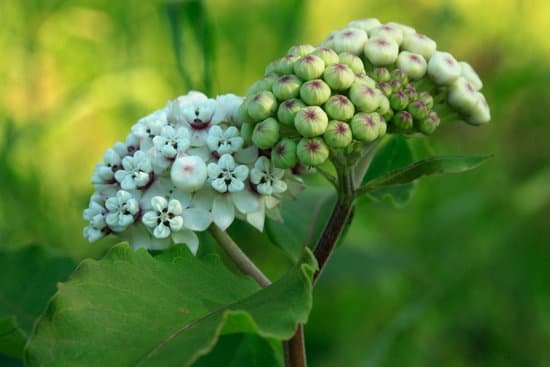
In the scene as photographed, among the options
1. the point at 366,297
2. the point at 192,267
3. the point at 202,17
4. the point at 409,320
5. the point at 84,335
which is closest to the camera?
the point at 84,335

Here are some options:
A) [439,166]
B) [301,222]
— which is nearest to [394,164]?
[301,222]

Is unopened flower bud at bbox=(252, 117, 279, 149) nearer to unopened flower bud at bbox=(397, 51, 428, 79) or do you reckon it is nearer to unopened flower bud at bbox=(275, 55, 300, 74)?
unopened flower bud at bbox=(275, 55, 300, 74)

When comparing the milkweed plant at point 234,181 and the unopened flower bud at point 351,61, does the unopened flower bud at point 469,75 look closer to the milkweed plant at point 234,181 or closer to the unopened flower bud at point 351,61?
the milkweed plant at point 234,181

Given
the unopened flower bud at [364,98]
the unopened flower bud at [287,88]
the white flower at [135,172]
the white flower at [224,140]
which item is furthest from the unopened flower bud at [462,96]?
the white flower at [135,172]

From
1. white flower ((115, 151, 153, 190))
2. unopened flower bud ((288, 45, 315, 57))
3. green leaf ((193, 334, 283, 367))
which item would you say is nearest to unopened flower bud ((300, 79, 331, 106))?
unopened flower bud ((288, 45, 315, 57))

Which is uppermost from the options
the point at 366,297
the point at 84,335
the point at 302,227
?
the point at 84,335

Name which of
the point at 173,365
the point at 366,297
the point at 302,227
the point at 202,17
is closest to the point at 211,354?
the point at 302,227

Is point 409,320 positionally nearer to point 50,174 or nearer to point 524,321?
point 524,321
